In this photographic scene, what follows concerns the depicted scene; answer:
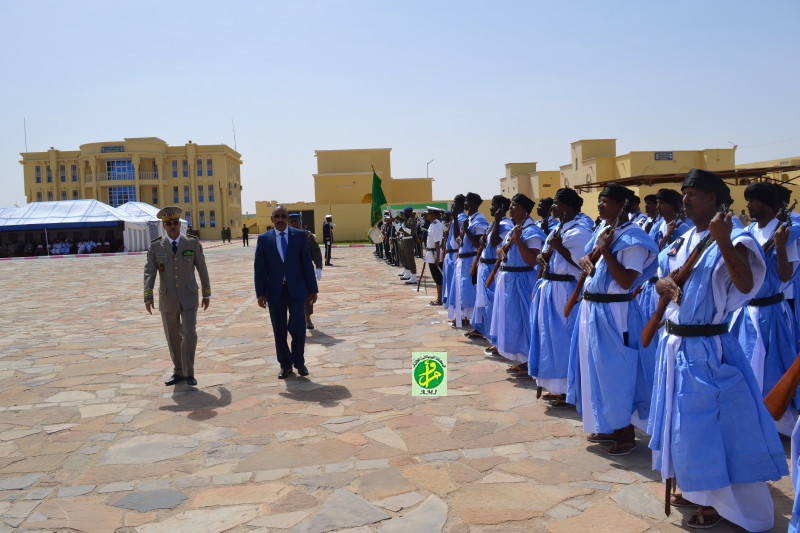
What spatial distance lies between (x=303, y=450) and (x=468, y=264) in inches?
181

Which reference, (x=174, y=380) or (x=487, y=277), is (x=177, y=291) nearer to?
(x=174, y=380)

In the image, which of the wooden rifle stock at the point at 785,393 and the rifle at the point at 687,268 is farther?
the rifle at the point at 687,268

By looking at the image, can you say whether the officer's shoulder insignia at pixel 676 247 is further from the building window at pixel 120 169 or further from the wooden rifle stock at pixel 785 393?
the building window at pixel 120 169

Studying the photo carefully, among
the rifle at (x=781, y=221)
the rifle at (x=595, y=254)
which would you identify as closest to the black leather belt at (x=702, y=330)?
the rifle at (x=595, y=254)

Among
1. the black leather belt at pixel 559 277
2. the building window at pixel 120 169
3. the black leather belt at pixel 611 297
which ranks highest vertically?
the building window at pixel 120 169

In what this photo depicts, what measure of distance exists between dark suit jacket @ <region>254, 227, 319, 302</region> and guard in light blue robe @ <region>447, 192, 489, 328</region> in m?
2.60

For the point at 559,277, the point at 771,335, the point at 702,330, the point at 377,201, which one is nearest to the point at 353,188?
the point at 377,201

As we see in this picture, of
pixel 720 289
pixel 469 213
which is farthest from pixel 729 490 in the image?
pixel 469 213

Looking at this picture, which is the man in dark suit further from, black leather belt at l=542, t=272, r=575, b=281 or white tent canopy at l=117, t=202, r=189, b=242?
white tent canopy at l=117, t=202, r=189, b=242

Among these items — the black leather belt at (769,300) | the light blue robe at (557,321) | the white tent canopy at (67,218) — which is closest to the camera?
the black leather belt at (769,300)

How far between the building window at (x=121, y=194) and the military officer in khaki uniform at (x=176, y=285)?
213 ft

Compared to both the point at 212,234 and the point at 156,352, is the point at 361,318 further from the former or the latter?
the point at 212,234

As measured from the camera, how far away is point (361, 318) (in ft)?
36.3

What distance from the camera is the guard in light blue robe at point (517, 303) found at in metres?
6.67
